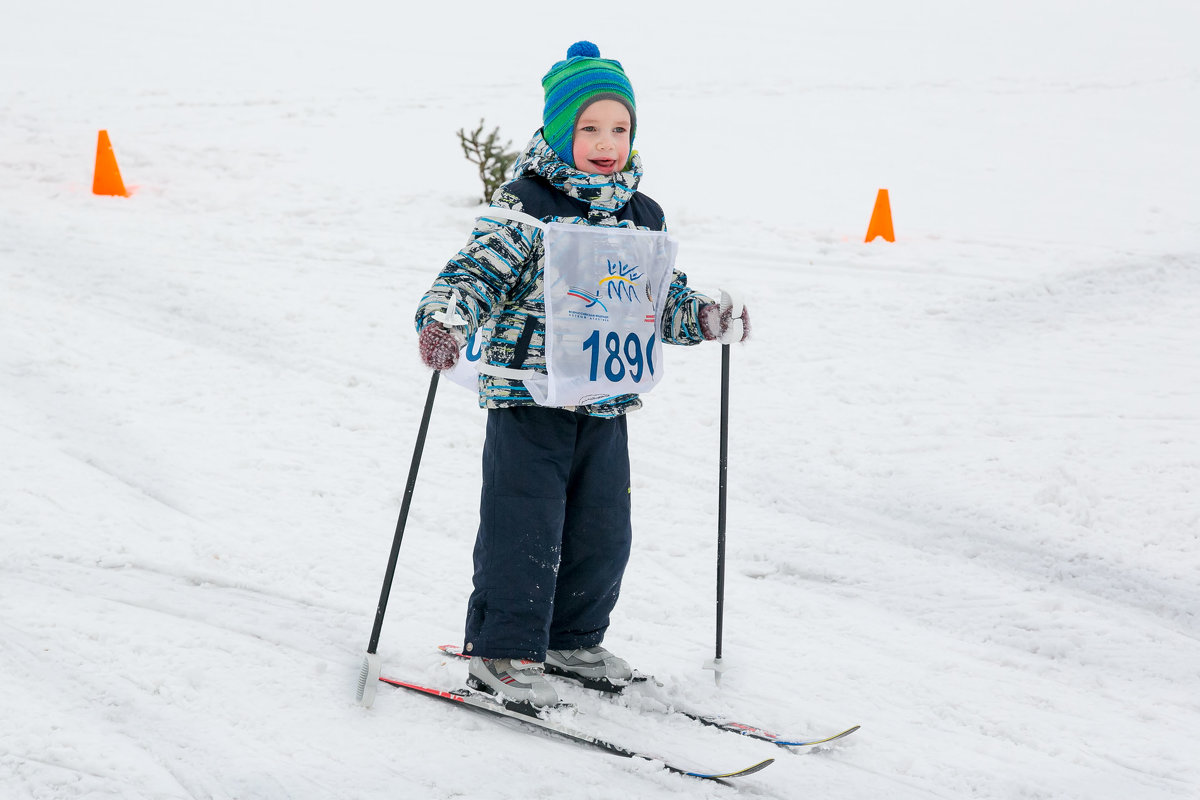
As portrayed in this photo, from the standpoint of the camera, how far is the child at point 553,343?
2.86 m

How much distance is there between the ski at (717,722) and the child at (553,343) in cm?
20

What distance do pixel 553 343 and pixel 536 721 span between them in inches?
40.1

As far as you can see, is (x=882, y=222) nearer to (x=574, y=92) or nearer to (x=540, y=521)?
(x=574, y=92)

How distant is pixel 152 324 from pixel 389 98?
24.3ft

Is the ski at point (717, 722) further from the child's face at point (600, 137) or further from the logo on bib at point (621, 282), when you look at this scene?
the child's face at point (600, 137)

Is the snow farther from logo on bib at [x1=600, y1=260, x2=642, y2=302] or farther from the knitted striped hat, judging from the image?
the knitted striped hat

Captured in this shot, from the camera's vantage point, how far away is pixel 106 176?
811 cm

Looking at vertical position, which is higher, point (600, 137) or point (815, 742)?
point (600, 137)

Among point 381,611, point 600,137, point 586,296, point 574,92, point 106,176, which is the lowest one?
point 381,611

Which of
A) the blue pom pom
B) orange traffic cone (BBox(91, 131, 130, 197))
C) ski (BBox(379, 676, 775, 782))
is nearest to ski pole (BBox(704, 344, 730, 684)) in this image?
ski (BBox(379, 676, 775, 782))

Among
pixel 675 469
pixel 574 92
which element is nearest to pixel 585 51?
pixel 574 92

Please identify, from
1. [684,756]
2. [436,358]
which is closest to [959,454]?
[684,756]

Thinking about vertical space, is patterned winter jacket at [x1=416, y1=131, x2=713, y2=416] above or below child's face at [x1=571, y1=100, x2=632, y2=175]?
below

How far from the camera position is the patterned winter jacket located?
279cm
